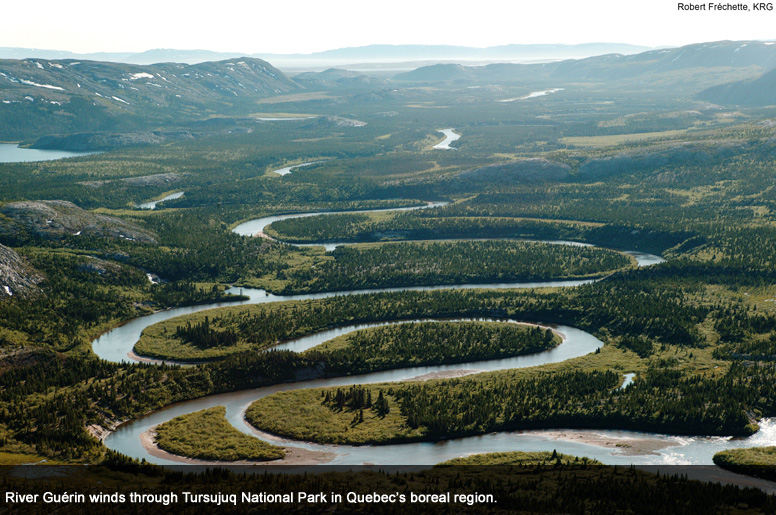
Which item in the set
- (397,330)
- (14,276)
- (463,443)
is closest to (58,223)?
(14,276)

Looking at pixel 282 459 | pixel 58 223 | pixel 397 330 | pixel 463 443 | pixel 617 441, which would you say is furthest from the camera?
pixel 58 223

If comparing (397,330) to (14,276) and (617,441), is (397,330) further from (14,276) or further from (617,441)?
(14,276)

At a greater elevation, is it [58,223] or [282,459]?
[58,223]

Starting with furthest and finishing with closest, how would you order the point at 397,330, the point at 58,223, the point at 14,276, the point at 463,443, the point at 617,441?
the point at 58,223 → the point at 14,276 → the point at 397,330 → the point at 617,441 → the point at 463,443

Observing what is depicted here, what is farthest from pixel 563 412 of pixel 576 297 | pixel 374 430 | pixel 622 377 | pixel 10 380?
pixel 10 380

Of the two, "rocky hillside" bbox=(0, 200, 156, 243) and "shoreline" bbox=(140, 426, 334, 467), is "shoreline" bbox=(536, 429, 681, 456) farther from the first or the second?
"rocky hillside" bbox=(0, 200, 156, 243)

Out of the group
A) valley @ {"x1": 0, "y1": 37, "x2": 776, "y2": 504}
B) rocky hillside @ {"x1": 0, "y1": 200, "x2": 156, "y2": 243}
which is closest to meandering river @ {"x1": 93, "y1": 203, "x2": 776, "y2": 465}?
valley @ {"x1": 0, "y1": 37, "x2": 776, "y2": 504}

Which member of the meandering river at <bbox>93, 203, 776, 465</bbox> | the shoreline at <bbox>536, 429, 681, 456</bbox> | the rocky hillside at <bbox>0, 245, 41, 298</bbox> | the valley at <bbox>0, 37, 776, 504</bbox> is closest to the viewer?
the meandering river at <bbox>93, 203, 776, 465</bbox>

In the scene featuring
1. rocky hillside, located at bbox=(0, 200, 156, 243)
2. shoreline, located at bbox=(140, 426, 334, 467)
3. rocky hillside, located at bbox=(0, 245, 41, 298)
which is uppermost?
rocky hillside, located at bbox=(0, 200, 156, 243)
